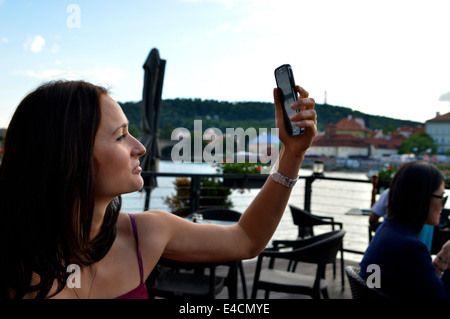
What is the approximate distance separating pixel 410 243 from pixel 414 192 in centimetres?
27

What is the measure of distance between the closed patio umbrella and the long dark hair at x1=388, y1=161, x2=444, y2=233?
3975mm

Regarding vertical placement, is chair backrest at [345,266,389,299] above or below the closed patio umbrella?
below

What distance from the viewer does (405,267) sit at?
1.58m

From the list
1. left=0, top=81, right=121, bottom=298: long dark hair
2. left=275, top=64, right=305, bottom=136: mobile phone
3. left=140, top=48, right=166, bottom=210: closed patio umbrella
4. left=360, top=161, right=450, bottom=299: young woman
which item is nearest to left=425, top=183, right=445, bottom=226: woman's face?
left=360, top=161, right=450, bottom=299: young woman

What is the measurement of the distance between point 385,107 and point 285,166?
35.9ft

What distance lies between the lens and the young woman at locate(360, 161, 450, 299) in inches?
61.0

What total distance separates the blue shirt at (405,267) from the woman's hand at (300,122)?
847 mm

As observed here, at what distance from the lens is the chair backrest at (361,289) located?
1.55m

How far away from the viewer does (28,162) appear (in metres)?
0.80

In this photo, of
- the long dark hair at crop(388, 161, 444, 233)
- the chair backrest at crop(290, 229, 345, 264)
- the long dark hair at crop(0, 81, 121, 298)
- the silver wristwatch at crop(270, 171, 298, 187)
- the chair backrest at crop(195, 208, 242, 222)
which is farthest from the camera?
the chair backrest at crop(195, 208, 242, 222)

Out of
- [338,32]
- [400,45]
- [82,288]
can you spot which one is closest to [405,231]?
[82,288]

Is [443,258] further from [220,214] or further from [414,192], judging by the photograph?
[220,214]

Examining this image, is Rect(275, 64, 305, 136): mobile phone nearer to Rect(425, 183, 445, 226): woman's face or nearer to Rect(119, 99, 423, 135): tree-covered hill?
Rect(425, 183, 445, 226): woman's face
